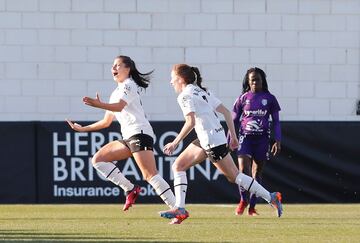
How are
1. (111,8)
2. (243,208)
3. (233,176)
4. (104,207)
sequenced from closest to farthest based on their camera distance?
(233,176) < (243,208) < (104,207) < (111,8)

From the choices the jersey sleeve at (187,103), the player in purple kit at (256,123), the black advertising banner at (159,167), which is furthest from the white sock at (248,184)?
the black advertising banner at (159,167)

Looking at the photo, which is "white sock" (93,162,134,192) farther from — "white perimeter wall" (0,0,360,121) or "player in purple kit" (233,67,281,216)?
"white perimeter wall" (0,0,360,121)

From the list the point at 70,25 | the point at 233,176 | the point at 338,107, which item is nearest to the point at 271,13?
the point at 338,107

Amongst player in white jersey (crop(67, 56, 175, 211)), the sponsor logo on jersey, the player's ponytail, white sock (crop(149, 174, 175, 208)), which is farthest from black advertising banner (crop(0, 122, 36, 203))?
white sock (crop(149, 174, 175, 208))

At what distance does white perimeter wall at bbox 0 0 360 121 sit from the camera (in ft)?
59.6

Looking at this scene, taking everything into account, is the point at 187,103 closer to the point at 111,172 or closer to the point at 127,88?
the point at 127,88

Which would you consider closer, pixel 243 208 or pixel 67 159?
pixel 243 208

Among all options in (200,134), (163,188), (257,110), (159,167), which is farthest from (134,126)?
(159,167)

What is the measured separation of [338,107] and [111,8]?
4.17m

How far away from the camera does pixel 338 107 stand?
61.1 feet

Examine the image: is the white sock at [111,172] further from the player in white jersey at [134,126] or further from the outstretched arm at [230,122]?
the outstretched arm at [230,122]

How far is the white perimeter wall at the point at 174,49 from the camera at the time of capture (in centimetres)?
1816

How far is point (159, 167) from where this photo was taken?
57.0ft

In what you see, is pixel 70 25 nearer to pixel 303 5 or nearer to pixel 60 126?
pixel 60 126
